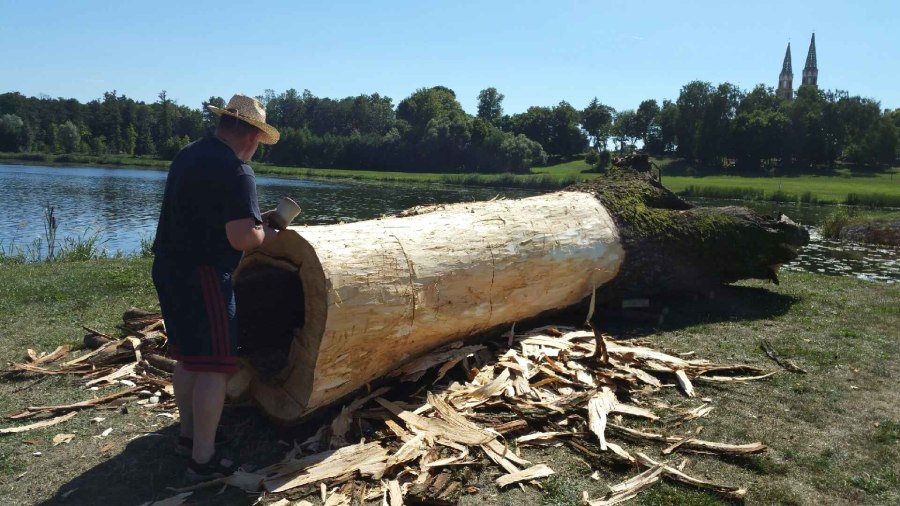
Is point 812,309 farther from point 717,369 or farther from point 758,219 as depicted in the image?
point 717,369

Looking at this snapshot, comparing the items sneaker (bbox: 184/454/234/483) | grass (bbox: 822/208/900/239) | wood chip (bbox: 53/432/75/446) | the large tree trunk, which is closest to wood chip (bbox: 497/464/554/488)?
the large tree trunk

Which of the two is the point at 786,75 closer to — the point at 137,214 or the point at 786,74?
the point at 786,74

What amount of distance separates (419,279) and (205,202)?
165 centimetres

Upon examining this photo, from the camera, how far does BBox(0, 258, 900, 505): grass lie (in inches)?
139

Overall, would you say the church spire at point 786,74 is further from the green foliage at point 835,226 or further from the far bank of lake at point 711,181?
the green foliage at point 835,226

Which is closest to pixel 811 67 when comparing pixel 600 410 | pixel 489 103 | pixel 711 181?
pixel 489 103

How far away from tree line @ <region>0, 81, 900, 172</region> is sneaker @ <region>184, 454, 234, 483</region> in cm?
5155

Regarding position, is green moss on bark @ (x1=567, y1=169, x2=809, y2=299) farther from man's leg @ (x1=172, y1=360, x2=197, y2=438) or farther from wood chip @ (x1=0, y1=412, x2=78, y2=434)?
wood chip @ (x1=0, y1=412, x2=78, y2=434)

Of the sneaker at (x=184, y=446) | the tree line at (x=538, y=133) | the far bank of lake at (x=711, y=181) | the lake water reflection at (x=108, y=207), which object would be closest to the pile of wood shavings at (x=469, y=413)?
the sneaker at (x=184, y=446)

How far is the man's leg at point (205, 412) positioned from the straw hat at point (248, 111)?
1.46 metres

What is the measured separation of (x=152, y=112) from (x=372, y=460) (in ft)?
365

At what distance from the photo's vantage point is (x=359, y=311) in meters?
4.15

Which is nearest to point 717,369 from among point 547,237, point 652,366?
point 652,366

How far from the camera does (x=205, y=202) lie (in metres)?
3.52
